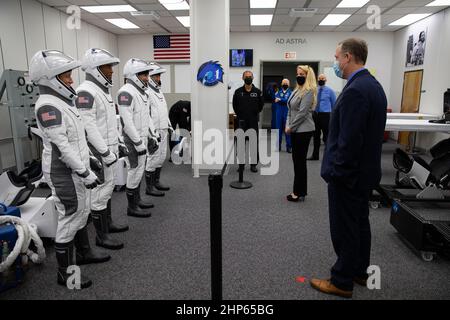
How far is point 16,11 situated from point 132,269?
219 inches

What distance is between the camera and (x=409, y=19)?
7719 mm

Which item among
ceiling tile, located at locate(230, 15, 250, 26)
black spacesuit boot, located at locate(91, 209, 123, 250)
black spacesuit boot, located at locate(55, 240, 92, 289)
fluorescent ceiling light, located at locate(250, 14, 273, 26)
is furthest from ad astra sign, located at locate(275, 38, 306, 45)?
black spacesuit boot, located at locate(55, 240, 92, 289)

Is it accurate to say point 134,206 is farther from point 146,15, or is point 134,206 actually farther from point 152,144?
point 146,15

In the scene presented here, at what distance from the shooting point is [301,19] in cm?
793

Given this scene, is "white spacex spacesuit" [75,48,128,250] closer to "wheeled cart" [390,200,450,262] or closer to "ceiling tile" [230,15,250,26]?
"wheeled cart" [390,200,450,262]

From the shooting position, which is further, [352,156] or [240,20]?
[240,20]

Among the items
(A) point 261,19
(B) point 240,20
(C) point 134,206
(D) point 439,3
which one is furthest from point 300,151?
(B) point 240,20

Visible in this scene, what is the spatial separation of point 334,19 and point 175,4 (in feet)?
12.7

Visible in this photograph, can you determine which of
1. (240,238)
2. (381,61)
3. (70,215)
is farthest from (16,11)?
(381,61)

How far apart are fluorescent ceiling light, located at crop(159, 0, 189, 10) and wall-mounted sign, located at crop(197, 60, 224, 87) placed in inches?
91.7

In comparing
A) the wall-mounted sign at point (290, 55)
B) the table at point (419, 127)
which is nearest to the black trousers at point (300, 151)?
the table at point (419, 127)

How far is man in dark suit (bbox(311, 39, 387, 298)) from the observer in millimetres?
1808

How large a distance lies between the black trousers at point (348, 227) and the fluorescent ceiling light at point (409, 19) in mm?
7190

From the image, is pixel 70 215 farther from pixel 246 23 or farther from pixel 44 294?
pixel 246 23
